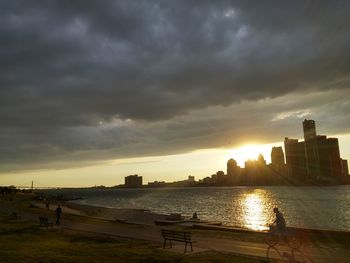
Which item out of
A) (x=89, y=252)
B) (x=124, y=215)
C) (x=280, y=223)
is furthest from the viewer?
(x=124, y=215)

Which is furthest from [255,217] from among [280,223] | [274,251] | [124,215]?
[280,223]

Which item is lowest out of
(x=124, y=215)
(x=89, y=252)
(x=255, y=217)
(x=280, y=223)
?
(x=255, y=217)

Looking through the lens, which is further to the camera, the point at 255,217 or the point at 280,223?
the point at 255,217

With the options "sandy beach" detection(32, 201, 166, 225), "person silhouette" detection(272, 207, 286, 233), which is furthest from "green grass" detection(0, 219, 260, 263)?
"sandy beach" detection(32, 201, 166, 225)

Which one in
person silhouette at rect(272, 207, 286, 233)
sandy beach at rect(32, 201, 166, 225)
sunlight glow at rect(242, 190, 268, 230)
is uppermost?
person silhouette at rect(272, 207, 286, 233)

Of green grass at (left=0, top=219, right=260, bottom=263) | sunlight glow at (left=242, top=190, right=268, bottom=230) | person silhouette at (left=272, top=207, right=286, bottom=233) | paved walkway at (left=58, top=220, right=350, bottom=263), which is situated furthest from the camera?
sunlight glow at (left=242, top=190, right=268, bottom=230)

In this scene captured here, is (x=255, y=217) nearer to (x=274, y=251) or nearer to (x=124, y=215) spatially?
(x=124, y=215)

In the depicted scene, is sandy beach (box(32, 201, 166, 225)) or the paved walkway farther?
sandy beach (box(32, 201, 166, 225))

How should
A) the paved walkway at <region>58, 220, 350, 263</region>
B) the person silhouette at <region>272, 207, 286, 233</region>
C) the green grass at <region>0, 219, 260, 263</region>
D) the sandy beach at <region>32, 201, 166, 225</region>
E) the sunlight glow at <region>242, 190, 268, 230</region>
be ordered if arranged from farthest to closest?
the sunlight glow at <region>242, 190, 268, 230</region> < the sandy beach at <region>32, 201, 166, 225</region> < the person silhouette at <region>272, 207, 286, 233</region> < the paved walkway at <region>58, 220, 350, 263</region> < the green grass at <region>0, 219, 260, 263</region>

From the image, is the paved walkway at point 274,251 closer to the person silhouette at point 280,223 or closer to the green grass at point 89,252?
the person silhouette at point 280,223

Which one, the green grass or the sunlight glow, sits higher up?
the green grass

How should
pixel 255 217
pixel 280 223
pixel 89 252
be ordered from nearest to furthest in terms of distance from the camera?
pixel 280 223, pixel 89 252, pixel 255 217

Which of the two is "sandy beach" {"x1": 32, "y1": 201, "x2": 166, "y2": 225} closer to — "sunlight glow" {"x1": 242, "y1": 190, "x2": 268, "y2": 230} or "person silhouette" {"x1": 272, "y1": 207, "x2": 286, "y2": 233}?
"sunlight glow" {"x1": 242, "y1": 190, "x2": 268, "y2": 230}

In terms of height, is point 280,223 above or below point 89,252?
above
